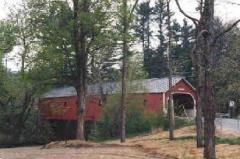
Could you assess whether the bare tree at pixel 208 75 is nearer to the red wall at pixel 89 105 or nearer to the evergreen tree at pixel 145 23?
the red wall at pixel 89 105

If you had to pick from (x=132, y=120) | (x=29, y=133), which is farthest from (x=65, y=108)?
(x=132, y=120)

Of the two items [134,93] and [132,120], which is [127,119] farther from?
[134,93]

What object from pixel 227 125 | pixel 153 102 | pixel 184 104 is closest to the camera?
pixel 227 125

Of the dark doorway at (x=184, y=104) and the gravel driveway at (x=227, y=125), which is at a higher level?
the dark doorway at (x=184, y=104)

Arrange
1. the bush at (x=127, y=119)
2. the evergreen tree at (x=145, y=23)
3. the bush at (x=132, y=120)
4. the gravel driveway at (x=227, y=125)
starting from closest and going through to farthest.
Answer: the gravel driveway at (x=227, y=125) < the bush at (x=132, y=120) < the bush at (x=127, y=119) < the evergreen tree at (x=145, y=23)

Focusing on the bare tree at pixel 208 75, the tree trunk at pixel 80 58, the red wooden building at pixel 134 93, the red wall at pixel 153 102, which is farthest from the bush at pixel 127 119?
the bare tree at pixel 208 75

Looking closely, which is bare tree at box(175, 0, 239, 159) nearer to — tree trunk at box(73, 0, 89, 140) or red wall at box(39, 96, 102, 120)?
tree trunk at box(73, 0, 89, 140)

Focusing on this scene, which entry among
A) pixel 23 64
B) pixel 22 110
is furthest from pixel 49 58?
pixel 22 110

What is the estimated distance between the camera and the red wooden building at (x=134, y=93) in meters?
53.4

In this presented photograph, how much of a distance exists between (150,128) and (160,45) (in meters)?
38.2

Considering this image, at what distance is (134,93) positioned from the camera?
51719 millimetres

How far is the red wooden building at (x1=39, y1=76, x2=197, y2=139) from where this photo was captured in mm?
53375

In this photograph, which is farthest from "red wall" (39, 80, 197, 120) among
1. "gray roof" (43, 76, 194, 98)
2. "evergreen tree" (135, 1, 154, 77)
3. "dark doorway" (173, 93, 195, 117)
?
"evergreen tree" (135, 1, 154, 77)

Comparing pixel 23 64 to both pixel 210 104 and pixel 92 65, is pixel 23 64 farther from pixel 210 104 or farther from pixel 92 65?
pixel 210 104
